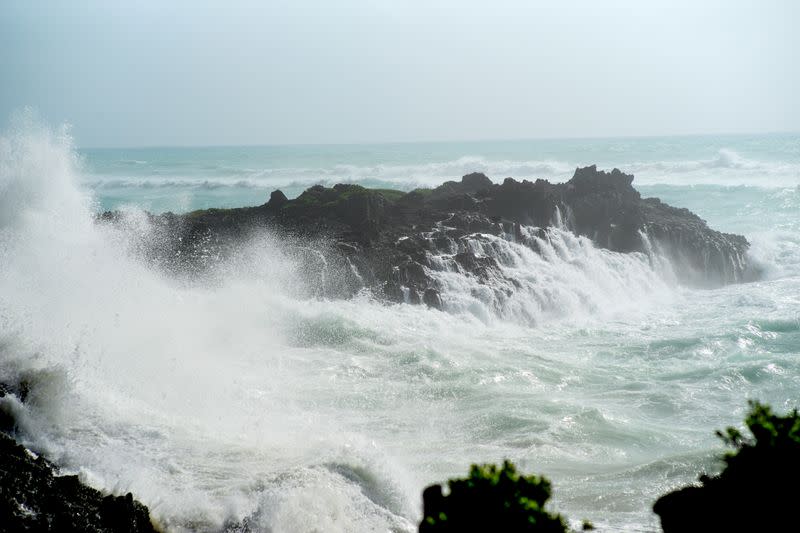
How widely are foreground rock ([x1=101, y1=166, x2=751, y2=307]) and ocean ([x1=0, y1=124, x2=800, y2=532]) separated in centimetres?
122

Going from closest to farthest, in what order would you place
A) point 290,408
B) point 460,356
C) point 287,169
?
point 290,408 → point 460,356 → point 287,169

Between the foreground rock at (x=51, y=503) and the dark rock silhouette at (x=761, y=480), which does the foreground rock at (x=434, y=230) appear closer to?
the foreground rock at (x=51, y=503)

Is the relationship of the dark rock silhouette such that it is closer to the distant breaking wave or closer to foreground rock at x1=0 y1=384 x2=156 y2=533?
foreground rock at x1=0 y1=384 x2=156 y2=533

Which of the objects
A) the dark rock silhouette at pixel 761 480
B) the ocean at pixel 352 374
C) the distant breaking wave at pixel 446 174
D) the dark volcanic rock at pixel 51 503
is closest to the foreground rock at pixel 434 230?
the ocean at pixel 352 374

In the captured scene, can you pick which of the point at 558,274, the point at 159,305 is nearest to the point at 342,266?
the point at 159,305

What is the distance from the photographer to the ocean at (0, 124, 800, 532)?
12617mm

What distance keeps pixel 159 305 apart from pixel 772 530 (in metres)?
21.4

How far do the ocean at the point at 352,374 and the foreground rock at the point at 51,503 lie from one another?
929 mm

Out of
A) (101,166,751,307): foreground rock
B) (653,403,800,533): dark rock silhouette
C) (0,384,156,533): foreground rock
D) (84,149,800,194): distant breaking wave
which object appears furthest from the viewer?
(84,149,800,194): distant breaking wave

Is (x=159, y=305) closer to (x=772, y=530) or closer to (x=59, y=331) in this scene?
(x=59, y=331)

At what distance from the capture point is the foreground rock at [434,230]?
2991 centimetres

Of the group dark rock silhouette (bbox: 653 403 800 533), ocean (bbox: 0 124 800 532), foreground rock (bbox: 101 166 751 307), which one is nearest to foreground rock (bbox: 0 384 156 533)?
ocean (bbox: 0 124 800 532)

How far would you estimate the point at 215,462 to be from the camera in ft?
43.3

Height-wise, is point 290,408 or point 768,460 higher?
point 768,460
